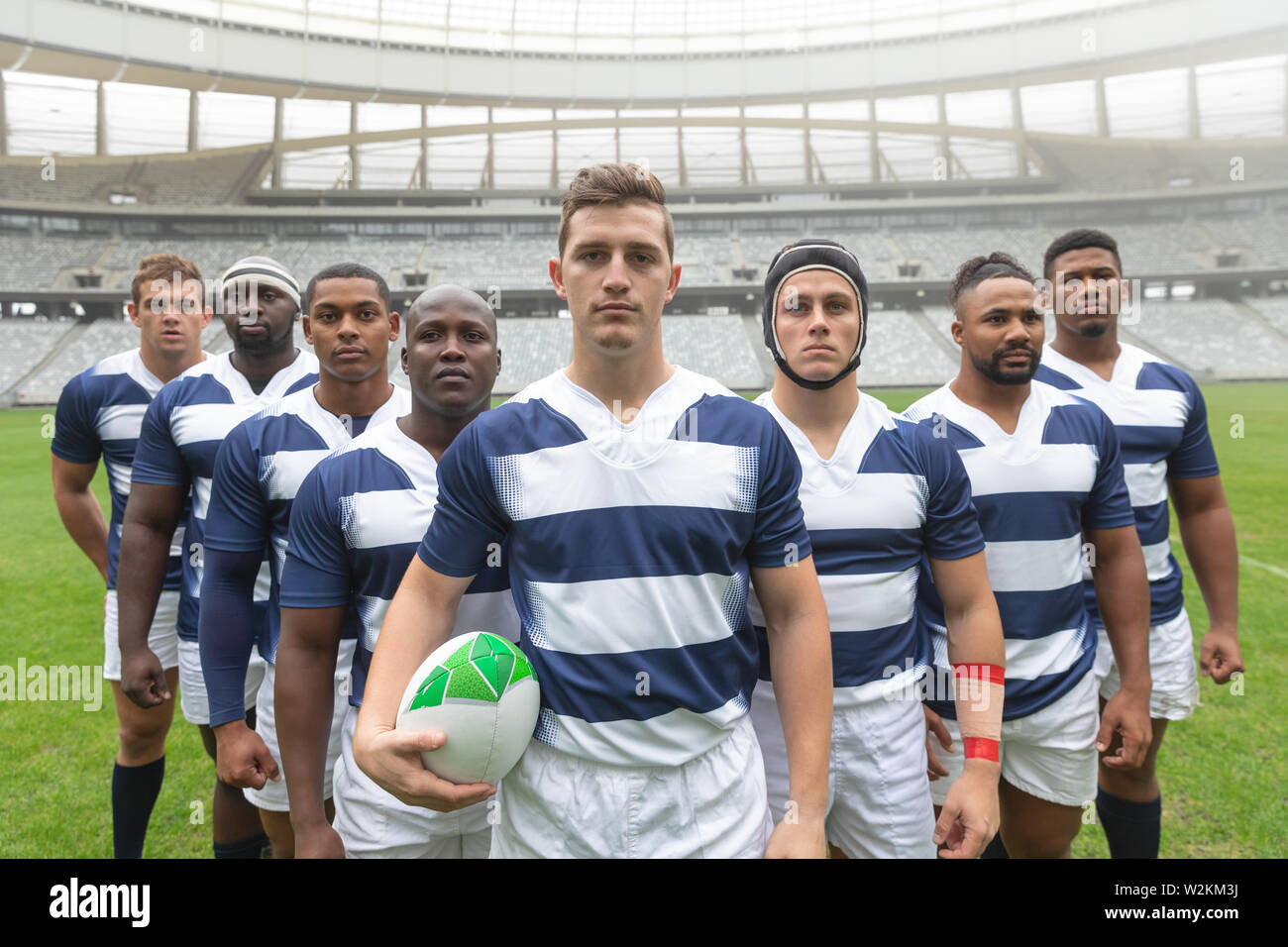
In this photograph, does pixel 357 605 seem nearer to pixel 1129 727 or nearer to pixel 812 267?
pixel 812 267

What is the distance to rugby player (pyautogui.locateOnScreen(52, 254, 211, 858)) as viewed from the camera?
3.53 meters

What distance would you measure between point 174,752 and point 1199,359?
143 ft

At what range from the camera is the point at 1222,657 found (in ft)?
10.5

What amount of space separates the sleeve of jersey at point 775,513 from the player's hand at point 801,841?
23.8 inches

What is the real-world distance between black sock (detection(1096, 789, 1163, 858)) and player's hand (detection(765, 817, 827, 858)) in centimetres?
213

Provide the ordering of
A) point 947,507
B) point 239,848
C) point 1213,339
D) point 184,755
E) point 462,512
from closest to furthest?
point 462,512 → point 947,507 → point 239,848 → point 184,755 → point 1213,339

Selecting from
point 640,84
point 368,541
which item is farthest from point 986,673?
point 640,84

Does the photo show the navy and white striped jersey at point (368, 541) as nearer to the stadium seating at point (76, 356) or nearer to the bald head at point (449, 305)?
the bald head at point (449, 305)

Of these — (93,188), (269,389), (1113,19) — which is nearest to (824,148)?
(1113,19)

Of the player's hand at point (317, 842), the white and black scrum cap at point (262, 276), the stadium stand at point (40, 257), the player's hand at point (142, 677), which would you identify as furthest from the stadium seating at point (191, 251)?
the player's hand at point (317, 842)

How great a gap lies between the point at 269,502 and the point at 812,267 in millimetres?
2038

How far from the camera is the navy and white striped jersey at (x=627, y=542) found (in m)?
1.76
